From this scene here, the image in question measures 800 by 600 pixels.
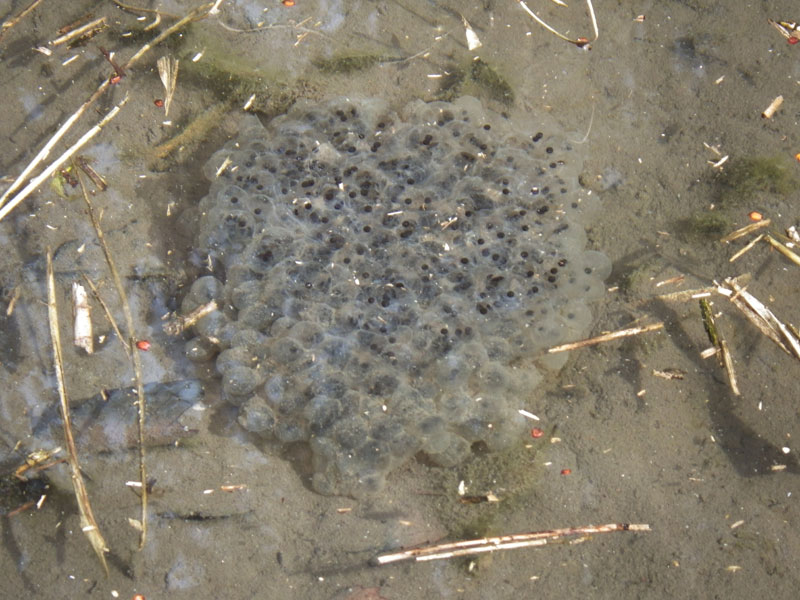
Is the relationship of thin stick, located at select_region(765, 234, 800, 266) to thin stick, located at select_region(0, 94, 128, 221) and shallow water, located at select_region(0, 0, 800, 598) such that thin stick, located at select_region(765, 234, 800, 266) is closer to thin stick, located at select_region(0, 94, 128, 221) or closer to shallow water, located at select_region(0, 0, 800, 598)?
shallow water, located at select_region(0, 0, 800, 598)

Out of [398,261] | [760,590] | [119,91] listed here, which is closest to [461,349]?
[398,261]

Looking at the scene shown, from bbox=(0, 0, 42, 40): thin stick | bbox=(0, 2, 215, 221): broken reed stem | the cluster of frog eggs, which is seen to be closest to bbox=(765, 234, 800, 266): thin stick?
the cluster of frog eggs

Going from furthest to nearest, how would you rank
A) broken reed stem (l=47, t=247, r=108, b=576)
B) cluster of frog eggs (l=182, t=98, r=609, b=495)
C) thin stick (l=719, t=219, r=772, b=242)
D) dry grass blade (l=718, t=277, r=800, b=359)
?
thin stick (l=719, t=219, r=772, b=242) < dry grass blade (l=718, t=277, r=800, b=359) < cluster of frog eggs (l=182, t=98, r=609, b=495) < broken reed stem (l=47, t=247, r=108, b=576)

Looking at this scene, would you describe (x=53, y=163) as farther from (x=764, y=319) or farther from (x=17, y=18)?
(x=764, y=319)

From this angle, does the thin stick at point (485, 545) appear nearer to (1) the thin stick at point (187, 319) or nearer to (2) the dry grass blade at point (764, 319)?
(2) the dry grass blade at point (764, 319)

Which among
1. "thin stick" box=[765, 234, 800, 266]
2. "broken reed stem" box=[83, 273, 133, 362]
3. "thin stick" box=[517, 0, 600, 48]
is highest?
"thin stick" box=[517, 0, 600, 48]

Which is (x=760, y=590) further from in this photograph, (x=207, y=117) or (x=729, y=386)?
(x=207, y=117)
